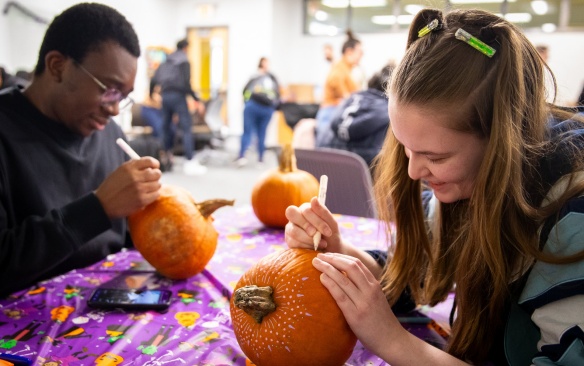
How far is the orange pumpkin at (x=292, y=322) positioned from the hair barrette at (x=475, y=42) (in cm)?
46

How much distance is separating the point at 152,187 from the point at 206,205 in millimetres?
143

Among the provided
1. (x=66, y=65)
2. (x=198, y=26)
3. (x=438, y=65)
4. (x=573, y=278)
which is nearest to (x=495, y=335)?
(x=573, y=278)

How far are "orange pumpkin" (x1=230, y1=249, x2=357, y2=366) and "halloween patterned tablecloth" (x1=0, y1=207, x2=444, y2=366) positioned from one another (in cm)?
6

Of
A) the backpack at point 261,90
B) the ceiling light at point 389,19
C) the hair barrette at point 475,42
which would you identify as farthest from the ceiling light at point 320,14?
the hair barrette at point 475,42

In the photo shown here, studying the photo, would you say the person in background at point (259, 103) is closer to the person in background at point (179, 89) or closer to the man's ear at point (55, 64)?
the person in background at point (179, 89)

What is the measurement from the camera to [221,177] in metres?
6.27

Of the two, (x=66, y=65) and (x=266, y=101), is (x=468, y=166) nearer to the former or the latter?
(x=66, y=65)

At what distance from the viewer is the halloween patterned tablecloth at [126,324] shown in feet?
2.54

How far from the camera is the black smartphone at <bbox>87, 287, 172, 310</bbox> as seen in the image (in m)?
0.94

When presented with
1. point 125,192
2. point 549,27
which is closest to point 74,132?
point 125,192

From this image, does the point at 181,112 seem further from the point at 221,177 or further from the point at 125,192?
the point at 125,192

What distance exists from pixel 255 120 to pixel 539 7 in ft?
20.1

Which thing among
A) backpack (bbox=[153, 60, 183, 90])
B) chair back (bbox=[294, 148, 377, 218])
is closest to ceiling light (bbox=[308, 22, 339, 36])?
backpack (bbox=[153, 60, 183, 90])

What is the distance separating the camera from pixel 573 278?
646 mm
